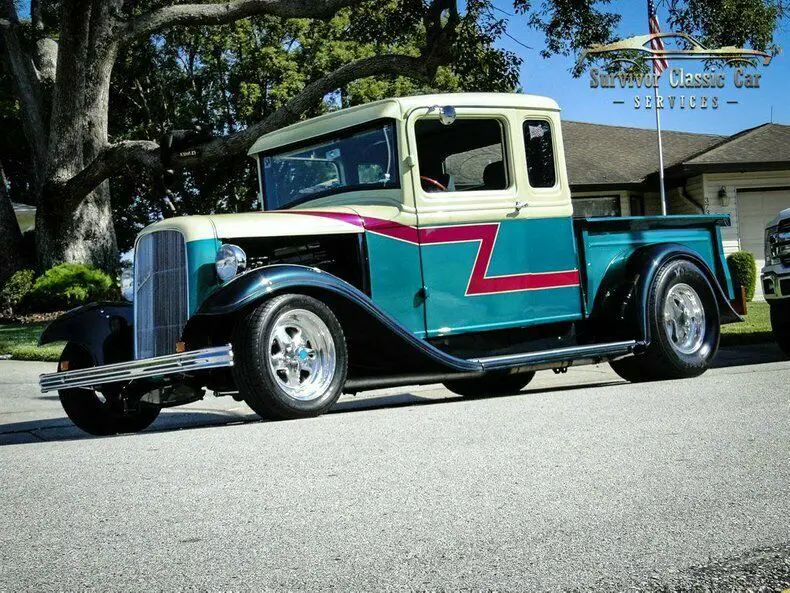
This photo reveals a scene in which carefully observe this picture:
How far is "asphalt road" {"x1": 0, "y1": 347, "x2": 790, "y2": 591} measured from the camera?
292 cm

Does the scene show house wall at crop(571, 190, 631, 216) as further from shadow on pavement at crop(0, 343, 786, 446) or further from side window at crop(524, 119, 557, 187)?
side window at crop(524, 119, 557, 187)

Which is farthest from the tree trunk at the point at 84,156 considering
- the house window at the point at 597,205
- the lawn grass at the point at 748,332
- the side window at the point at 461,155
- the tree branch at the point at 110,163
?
the side window at the point at 461,155

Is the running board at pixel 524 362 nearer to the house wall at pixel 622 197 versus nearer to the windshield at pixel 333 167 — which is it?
the windshield at pixel 333 167

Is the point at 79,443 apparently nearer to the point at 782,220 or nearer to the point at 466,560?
the point at 466,560

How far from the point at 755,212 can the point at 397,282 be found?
18.5 meters

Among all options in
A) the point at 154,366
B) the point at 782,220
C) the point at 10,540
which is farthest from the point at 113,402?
the point at 782,220

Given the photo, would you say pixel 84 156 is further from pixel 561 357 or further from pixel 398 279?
pixel 561 357

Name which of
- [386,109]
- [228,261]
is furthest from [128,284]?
[386,109]

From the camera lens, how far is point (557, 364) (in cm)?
778

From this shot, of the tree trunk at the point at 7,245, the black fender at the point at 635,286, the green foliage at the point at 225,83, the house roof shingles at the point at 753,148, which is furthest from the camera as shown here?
the green foliage at the point at 225,83

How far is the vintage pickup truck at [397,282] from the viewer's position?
6430 mm

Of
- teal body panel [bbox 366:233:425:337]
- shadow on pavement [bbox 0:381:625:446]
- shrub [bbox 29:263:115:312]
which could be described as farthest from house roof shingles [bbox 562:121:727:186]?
teal body panel [bbox 366:233:425:337]

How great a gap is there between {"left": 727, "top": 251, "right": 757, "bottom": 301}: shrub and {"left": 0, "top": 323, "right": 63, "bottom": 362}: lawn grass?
13.5 metres

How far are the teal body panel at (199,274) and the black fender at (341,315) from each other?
217 millimetres
